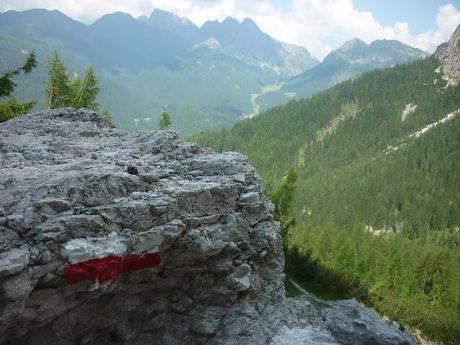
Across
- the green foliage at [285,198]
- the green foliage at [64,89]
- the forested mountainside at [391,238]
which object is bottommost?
the forested mountainside at [391,238]

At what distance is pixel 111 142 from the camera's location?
17.1 m

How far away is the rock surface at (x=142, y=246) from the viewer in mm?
11016

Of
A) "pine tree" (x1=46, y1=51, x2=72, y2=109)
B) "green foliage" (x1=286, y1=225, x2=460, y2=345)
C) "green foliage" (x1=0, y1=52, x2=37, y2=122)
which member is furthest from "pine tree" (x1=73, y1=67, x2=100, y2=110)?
"green foliage" (x1=286, y1=225, x2=460, y2=345)

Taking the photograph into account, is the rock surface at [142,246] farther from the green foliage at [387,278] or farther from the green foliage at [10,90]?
the green foliage at [387,278]

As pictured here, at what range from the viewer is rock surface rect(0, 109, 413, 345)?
11016mm

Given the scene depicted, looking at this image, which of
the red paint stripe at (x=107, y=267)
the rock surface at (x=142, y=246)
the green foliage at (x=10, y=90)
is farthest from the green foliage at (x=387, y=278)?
the red paint stripe at (x=107, y=267)

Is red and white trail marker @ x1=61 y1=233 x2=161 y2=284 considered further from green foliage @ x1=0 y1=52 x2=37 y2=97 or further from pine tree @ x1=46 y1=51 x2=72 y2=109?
pine tree @ x1=46 y1=51 x2=72 y2=109

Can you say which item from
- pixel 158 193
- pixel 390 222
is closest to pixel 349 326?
pixel 158 193

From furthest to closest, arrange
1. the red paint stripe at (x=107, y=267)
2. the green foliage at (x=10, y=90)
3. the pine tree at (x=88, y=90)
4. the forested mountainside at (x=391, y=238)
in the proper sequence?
the forested mountainside at (x=391, y=238), the pine tree at (x=88, y=90), the green foliage at (x=10, y=90), the red paint stripe at (x=107, y=267)

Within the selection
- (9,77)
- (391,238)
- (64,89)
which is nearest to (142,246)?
(9,77)

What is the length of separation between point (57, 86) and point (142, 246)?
40200 millimetres

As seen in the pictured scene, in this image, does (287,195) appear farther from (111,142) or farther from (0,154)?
(0,154)

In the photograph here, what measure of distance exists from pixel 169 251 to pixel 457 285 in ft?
229

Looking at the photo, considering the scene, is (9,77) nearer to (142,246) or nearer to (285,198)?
(142,246)
